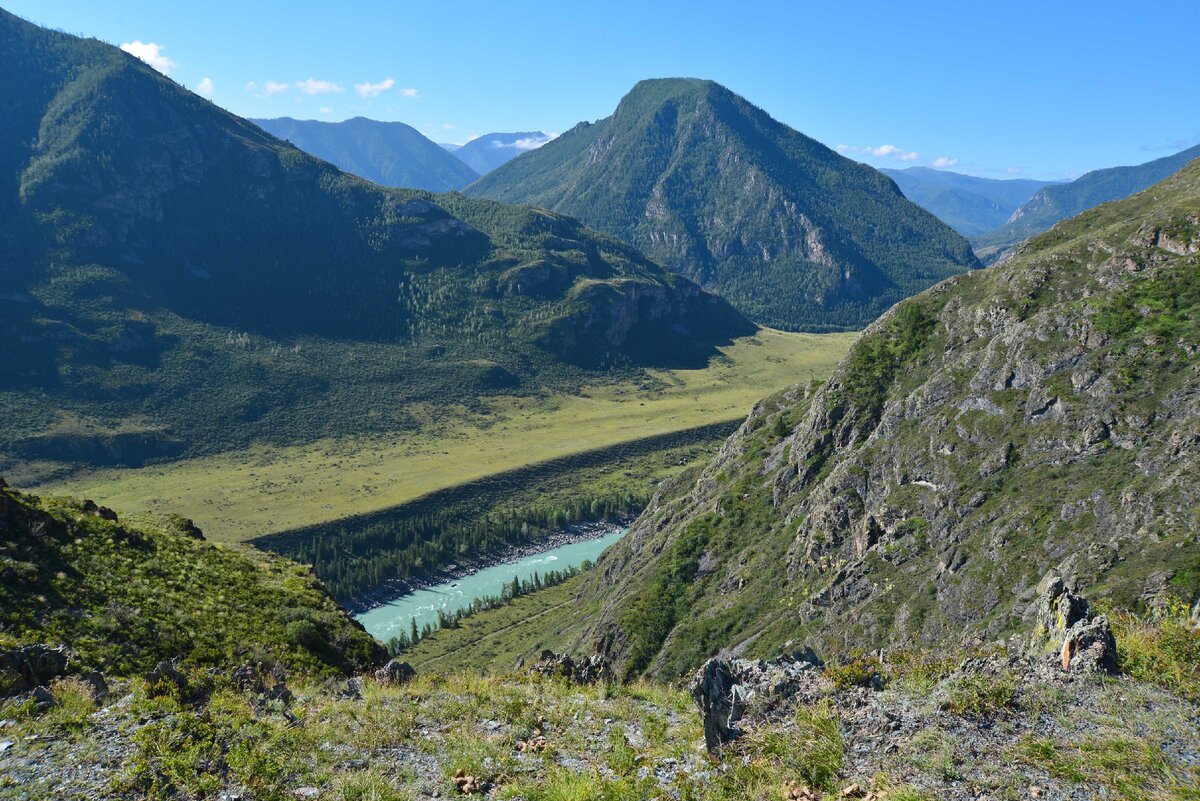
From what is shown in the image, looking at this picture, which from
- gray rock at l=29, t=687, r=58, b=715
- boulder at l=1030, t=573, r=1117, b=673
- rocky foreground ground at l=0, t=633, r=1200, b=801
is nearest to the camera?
rocky foreground ground at l=0, t=633, r=1200, b=801

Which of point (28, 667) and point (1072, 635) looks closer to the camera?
point (1072, 635)

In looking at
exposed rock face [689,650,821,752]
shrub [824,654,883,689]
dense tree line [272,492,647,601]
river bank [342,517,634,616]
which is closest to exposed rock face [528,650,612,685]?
exposed rock face [689,650,821,752]

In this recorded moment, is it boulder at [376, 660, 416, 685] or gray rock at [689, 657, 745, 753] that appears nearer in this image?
gray rock at [689, 657, 745, 753]

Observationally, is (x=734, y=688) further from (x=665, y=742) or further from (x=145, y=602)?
(x=145, y=602)

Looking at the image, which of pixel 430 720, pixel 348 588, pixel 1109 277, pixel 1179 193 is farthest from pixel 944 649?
pixel 348 588

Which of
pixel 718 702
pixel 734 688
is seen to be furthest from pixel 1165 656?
pixel 718 702

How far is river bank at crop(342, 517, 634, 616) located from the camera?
14088 cm

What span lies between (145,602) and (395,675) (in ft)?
46.8

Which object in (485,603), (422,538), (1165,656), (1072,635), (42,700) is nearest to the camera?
(1165,656)

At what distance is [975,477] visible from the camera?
184ft

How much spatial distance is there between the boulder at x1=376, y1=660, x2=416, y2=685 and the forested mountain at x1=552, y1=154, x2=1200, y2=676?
32278mm

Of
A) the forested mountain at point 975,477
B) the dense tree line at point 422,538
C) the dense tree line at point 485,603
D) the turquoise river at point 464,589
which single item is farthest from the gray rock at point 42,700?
the dense tree line at point 422,538

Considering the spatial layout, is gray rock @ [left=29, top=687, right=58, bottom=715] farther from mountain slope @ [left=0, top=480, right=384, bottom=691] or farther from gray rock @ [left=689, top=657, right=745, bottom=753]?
gray rock @ [left=689, top=657, right=745, bottom=753]

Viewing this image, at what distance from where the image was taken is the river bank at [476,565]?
141 meters
